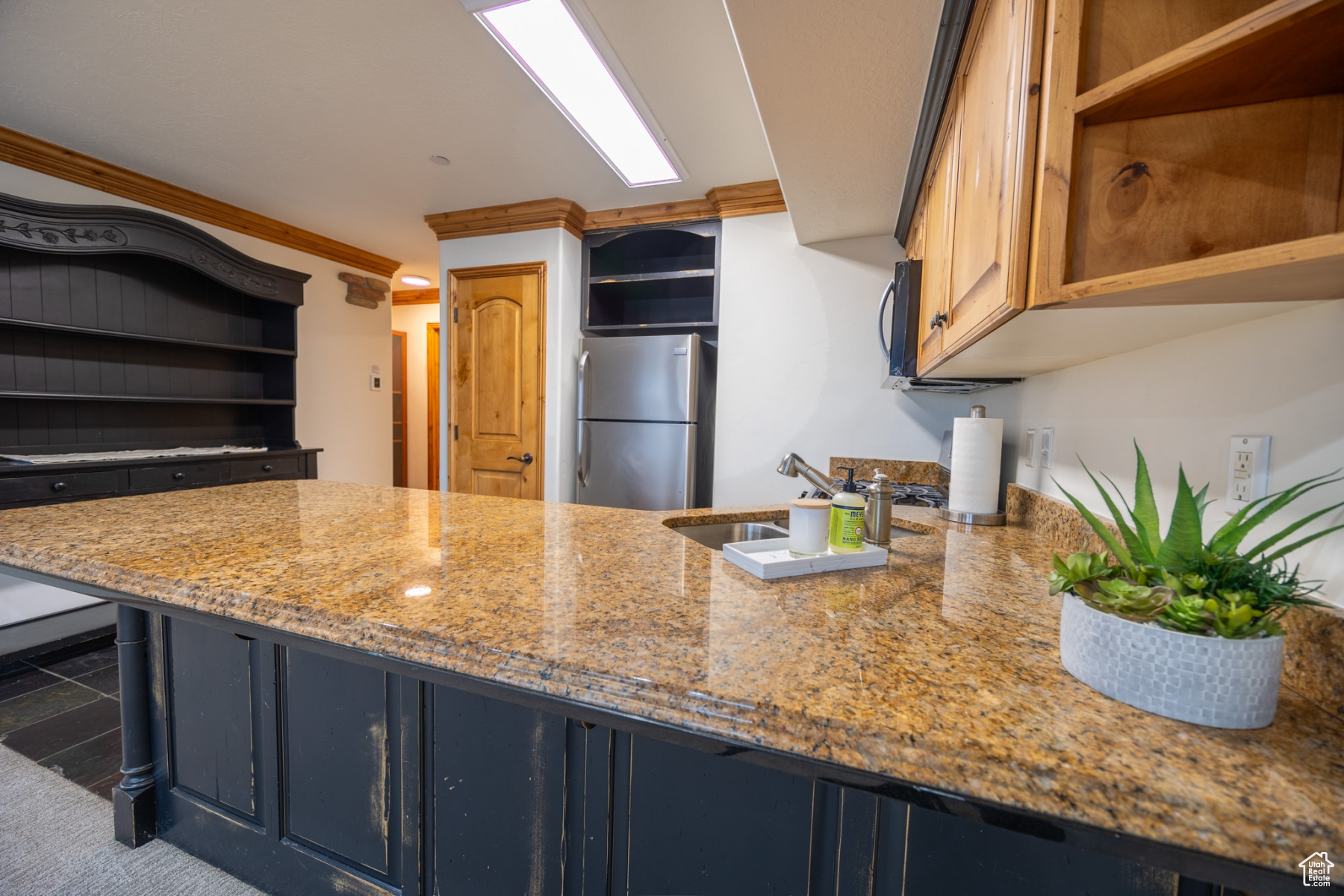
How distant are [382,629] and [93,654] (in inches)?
126

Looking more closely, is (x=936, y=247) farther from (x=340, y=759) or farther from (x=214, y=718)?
(x=214, y=718)

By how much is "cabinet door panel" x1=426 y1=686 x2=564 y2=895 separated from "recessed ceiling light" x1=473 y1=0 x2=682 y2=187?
6.10 feet

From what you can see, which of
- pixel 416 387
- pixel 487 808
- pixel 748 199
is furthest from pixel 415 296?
pixel 487 808

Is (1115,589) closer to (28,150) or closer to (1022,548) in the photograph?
(1022,548)

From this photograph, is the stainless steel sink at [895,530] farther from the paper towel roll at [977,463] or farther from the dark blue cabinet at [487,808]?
the dark blue cabinet at [487,808]

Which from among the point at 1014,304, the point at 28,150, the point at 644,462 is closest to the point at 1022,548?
the point at 1014,304

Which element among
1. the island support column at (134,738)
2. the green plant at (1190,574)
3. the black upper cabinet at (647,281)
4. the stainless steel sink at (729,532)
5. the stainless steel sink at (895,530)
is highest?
the black upper cabinet at (647,281)

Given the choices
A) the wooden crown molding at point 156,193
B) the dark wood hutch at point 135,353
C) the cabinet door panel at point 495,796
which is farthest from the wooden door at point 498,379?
the cabinet door panel at point 495,796

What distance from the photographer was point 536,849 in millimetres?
916

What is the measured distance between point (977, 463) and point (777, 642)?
1184 mm

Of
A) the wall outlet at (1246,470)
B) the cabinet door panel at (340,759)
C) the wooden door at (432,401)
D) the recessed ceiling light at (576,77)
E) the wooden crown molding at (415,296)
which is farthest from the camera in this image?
the wooden door at (432,401)

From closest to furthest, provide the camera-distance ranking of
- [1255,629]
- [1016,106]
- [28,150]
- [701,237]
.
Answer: [1255,629]
[1016,106]
[28,150]
[701,237]

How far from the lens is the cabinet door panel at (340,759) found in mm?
1043

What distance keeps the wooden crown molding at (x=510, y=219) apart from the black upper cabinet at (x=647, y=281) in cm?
22
